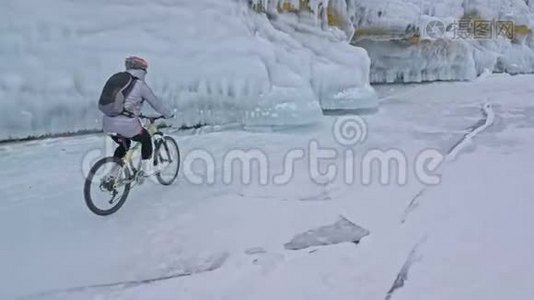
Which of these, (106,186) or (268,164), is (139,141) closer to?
(106,186)

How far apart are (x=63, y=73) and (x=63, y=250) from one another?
154cm

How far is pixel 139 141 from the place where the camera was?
2055mm

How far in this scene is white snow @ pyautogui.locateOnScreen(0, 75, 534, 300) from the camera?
151cm

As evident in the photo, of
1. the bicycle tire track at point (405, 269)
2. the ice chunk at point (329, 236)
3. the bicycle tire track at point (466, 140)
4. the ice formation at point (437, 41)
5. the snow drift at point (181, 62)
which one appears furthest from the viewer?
the ice formation at point (437, 41)

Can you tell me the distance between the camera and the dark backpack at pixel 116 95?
6.40 ft

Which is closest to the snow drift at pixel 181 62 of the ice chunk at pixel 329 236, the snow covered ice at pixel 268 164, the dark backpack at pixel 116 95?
the snow covered ice at pixel 268 164

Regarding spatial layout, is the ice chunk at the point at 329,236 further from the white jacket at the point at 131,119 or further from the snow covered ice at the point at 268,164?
the white jacket at the point at 131,119

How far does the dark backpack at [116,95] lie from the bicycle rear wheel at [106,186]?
0.19 meters

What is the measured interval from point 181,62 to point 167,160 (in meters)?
1.18

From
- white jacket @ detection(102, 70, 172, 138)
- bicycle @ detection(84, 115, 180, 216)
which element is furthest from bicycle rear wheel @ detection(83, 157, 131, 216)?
white jacket @ detection(102, 70, 172, 138)

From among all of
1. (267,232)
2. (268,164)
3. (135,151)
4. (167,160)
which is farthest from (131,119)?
(268,164)

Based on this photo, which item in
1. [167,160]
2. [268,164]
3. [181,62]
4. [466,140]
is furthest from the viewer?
[181,62]

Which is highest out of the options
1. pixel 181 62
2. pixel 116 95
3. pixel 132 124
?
pixel 181 62

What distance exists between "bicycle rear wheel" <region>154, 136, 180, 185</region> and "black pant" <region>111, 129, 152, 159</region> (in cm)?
12
